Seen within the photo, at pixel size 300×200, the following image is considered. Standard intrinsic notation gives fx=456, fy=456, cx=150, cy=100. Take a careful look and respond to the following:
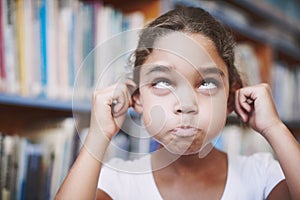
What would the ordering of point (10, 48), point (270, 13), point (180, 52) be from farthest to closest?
point (270, 13), point (10, 48), point (180, 52)

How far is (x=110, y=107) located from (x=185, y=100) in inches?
6.0

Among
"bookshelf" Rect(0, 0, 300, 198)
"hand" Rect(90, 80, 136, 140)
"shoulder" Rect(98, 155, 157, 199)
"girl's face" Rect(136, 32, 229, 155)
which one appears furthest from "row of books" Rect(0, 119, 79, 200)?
"girl's face" Rect(136, 32, 229, 155)

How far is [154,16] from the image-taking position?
133 centimetres

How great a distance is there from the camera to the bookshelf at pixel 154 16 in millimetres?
1083

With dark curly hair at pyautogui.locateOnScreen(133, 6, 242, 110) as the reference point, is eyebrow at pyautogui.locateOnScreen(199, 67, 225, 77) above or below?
below

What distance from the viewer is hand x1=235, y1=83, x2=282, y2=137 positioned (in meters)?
0.74

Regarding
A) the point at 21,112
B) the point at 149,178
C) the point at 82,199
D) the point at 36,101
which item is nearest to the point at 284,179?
the point at 149,178

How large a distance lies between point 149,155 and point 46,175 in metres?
0.53

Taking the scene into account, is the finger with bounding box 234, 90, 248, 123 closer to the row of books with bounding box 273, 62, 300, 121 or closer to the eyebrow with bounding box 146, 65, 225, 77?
the eyebrow with bounding box 146, 65, 225, 77

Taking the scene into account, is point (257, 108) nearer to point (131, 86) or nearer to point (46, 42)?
point (131, 86)

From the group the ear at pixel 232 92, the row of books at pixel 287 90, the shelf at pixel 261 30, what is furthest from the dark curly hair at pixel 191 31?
the row of books at pixel 287 90

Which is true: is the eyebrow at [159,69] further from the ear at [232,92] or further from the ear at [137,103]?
the ear at [232,92]

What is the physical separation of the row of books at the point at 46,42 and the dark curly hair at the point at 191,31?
34cm

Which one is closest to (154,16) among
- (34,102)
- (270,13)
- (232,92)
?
(34,102)
